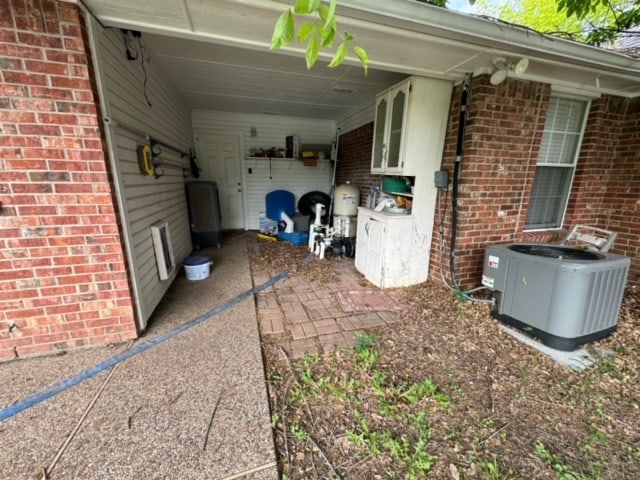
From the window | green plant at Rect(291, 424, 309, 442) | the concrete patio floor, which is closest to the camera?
the concrete patio floor

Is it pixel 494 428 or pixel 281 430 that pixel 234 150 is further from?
pixel 494 428

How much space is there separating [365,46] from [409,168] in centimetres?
126

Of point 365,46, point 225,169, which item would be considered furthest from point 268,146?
point 365,46

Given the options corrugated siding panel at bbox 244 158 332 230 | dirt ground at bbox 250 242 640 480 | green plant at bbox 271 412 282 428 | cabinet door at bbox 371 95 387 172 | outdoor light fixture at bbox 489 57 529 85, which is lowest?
dirt ground at bbox 250 242 640 480

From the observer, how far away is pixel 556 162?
310cm

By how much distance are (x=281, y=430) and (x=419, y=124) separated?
2.89 m

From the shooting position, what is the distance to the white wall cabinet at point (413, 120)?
2.67 m

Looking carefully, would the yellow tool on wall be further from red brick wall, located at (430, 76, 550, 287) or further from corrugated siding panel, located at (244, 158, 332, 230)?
corrugated siding panel, located at (244, 158, 332, 230)

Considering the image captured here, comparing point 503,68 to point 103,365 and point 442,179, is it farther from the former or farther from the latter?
point 103,365

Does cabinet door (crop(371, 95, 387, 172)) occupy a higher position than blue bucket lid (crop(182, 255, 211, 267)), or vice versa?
cabinet door (crop(371, 95, 387, 172))

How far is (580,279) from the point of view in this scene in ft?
6.21

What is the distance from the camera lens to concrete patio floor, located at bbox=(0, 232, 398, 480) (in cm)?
114

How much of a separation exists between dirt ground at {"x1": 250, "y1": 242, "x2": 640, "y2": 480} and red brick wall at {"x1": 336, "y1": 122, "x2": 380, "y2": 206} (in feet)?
9.38

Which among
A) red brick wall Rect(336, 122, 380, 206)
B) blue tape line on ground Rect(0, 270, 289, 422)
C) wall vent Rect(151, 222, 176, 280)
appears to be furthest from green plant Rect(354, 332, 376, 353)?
red brick wall Rect(336, 122, 380, 206)
